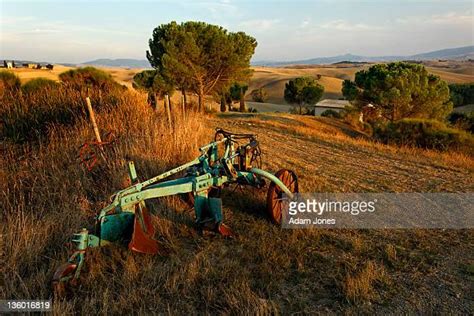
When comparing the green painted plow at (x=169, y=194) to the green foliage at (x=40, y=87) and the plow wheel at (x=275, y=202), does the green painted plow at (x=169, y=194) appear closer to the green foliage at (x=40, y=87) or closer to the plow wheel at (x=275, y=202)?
the plow wheel at (x=275, y=202)

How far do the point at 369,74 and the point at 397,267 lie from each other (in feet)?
87.0

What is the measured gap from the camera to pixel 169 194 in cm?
372

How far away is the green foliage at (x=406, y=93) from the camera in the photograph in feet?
80.6

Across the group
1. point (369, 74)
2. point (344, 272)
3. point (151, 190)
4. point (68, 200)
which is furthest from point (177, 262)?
point (369, 74)

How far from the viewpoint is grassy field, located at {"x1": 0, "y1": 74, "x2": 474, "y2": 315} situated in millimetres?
2955

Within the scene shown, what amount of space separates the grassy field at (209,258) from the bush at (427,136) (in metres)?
9.83

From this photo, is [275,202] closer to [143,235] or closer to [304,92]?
[143,235]

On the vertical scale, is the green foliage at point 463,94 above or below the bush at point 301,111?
above

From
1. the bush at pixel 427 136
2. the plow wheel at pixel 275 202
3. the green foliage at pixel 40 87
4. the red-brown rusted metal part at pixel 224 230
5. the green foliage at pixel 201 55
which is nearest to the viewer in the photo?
the red-brown rusted metal part at pixel 224 230

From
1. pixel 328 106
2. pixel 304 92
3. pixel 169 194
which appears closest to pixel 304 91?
pixel 304 92

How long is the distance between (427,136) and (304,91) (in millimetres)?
33026

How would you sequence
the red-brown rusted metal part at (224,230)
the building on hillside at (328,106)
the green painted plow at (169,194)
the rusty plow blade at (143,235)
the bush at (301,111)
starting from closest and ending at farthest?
the green painted plow at (169,194) → the rusty plow blade at (143,235) → the red-brown rusted metal part at (224,230) → the building on hillside at (328,106) → the bush at (301,111)

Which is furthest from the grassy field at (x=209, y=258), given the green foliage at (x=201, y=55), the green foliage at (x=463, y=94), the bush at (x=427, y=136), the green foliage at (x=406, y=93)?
the green foliage at (x=463, y=94)

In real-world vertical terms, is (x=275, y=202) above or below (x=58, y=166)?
below
